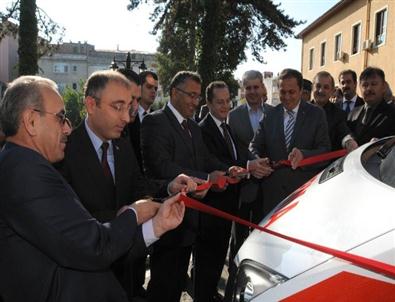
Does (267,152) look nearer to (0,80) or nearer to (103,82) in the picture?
(103,82)

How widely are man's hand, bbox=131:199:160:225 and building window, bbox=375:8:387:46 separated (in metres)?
22.1

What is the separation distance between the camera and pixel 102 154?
9.22 feet

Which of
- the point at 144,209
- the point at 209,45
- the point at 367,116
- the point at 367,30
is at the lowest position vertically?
the point at 144,209

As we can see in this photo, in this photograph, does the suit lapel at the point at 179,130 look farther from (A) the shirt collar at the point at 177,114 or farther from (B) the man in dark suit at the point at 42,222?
(B) the man in dark suit at the point at 42,222

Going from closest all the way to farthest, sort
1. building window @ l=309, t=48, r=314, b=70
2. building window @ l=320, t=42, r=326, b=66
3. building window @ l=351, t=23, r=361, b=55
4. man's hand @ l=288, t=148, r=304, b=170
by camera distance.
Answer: man's hand @ l=288, t=148, r=304, b=170 < building window @ l=351, t=23, r=361, b=55 < building window @ l=320, t=42, r=326, b=66 < building window @ l=309, t=48, r=314, b=70

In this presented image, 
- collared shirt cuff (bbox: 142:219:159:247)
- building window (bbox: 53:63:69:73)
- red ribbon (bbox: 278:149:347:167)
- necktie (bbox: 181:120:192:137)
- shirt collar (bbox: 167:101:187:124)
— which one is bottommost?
collared shirt cuff (bbox: 142:219:159:247)

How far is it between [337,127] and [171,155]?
7.43 feet

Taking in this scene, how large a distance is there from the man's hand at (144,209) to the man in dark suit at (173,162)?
4.07 ft

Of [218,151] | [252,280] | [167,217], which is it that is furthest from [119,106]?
[218,151]

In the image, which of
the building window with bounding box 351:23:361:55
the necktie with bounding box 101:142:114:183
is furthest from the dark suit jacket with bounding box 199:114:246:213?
the building window with bounding box 351:23:361:55

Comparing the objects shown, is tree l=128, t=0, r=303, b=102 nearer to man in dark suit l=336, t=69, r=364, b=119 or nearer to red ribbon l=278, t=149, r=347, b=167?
man in dark suit l=336, t=69, r=364, b=119

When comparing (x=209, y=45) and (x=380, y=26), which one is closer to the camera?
(x=209, y=45)

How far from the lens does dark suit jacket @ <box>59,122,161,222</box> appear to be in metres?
2.66

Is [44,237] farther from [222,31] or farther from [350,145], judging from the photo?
[222,31]
